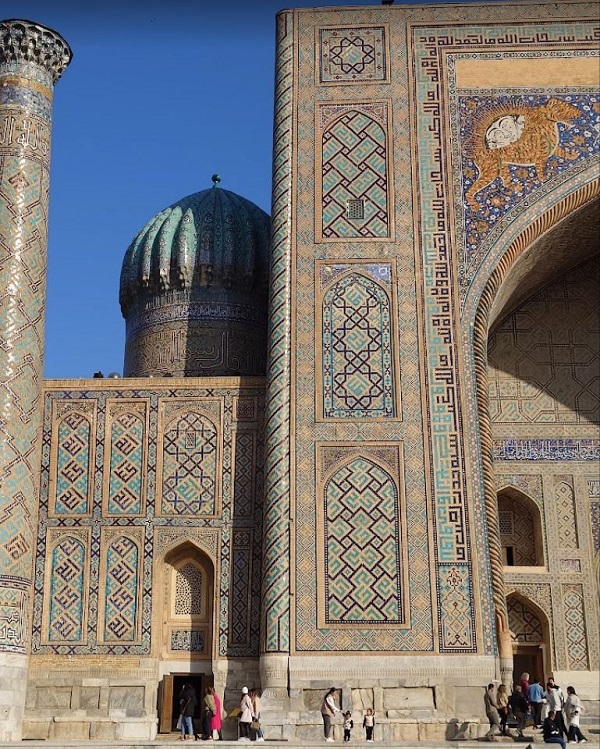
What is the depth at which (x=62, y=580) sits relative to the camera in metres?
7.83

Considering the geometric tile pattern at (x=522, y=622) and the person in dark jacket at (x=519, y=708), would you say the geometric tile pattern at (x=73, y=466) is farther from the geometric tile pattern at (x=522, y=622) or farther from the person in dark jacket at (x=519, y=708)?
the geometric tile pattern at (x=522, y=622)

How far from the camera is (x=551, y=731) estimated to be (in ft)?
22.7

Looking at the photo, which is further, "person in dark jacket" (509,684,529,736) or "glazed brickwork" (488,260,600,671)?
"glazed brickwork" (488,260,600,671)

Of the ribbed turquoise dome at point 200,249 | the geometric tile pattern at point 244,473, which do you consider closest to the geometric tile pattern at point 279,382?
the geometric tile pattern at point 244,473

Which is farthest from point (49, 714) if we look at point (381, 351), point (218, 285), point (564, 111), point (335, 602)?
point (564, 111)

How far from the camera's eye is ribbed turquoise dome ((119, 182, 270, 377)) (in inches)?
384


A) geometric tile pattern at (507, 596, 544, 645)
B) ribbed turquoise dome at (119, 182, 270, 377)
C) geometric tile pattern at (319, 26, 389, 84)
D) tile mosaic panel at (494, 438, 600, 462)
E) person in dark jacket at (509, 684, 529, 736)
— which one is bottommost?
person in dark jacket at (509, 684, 529, 736)

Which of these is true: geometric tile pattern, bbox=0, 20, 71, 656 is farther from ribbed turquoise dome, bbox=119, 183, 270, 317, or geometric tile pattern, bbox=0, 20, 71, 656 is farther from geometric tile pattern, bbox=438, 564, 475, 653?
geometric tile pattern, bbox=438, 564, 475, 653

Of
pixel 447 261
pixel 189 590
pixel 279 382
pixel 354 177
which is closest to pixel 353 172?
pixel 354 177

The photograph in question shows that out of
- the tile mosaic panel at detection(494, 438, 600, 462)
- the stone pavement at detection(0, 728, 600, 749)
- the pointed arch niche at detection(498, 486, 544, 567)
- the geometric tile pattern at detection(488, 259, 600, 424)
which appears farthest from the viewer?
the geometric tile pattern at detection(488, 259, 600, 424)

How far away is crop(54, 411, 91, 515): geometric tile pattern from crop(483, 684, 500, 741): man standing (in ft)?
9.90

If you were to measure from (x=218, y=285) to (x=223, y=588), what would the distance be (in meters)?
3.13

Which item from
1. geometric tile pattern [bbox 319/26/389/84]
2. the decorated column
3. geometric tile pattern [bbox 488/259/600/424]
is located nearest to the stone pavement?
the decorated column

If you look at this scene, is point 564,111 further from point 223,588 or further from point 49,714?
point 49,714
